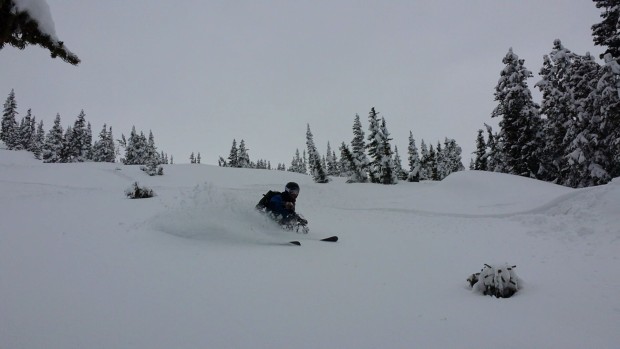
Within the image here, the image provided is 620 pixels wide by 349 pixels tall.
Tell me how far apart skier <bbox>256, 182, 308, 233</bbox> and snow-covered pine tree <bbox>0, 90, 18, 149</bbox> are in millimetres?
81745

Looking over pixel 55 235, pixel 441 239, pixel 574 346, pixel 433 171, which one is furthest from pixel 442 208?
pixel 433 171

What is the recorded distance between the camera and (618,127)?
63.3 feet

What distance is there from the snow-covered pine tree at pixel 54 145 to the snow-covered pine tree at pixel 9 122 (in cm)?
1848

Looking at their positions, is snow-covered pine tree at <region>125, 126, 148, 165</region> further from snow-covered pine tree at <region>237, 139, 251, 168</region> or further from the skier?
the skier

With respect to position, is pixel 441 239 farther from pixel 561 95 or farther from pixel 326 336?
pixel 561 95

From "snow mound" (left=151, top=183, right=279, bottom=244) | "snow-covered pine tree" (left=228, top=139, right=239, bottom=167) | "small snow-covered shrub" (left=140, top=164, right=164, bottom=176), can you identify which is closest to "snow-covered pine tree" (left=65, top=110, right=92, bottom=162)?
"snow-covered pine tree" (left=228, top=139, right=239, bottom=167)

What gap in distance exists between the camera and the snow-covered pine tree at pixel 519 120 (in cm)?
2859

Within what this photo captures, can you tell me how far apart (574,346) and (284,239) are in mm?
5870

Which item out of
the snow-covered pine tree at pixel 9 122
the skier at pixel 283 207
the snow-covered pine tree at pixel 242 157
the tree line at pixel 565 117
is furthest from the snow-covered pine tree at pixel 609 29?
the snow-covered pine tree at pixel 9 122

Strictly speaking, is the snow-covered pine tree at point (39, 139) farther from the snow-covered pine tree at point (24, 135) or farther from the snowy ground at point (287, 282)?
the snowy ground at point (287, 282)

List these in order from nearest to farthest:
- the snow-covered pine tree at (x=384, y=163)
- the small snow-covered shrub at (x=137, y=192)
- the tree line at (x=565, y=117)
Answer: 1. the small snow-covered shrub at (x=137, y=192)
2. the tree line at (x=565, y=117)
3. the snow-covered pine tree at (x=384, y=163)

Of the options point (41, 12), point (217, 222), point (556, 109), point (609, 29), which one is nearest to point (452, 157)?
point (556, 109)

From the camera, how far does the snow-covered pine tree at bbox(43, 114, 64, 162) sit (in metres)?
55.9

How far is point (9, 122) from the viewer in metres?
67.2
